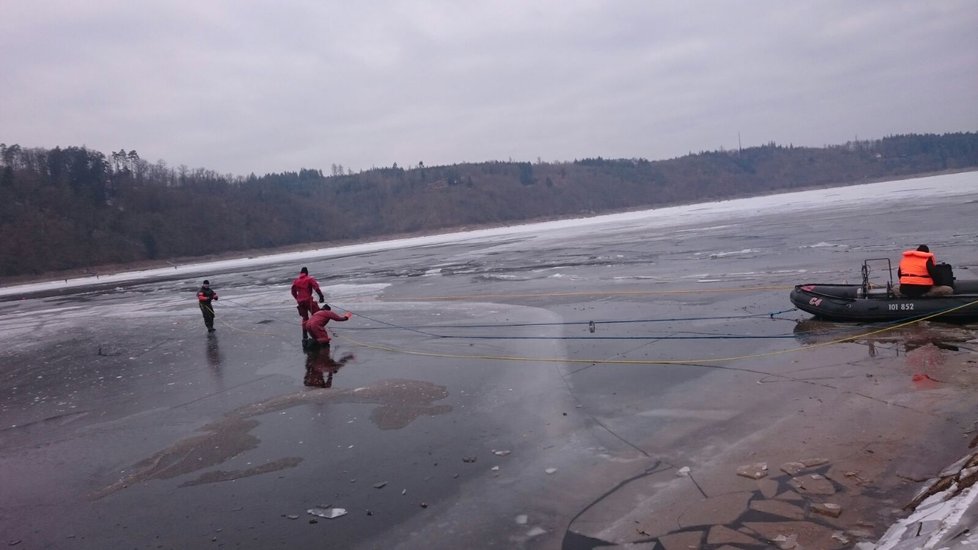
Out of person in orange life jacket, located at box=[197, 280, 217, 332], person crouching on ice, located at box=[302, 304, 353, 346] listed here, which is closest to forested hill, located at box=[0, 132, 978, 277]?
person in orange life jacket, located at box=[197, 280, 217, 332]

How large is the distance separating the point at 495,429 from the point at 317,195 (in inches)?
6389

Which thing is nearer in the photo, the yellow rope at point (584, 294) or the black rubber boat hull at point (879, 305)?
the black rubber boat hull at point (879, 305)

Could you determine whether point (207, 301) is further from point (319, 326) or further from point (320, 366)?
point (320, 366)

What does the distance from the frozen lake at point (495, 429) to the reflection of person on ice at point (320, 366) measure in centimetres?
12

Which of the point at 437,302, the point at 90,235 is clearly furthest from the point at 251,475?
the point at 90,235

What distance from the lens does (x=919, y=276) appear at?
10633 mm

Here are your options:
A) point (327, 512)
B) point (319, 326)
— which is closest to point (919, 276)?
point (327, 512)

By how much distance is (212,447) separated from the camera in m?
7.66

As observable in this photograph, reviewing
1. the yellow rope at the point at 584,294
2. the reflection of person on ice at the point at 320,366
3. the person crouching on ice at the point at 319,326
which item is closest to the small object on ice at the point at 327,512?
the reflection of person on ice at the point at 320,366

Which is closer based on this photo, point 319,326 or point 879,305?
point 879,305

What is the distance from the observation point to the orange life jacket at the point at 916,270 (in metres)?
10.6

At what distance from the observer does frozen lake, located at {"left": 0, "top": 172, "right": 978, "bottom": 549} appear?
5.30 meters

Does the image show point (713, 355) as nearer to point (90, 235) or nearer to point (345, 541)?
point (345, 541)

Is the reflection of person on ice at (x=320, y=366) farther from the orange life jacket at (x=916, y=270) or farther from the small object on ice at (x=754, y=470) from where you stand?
the orange life jacket at (x=916, y=270)
